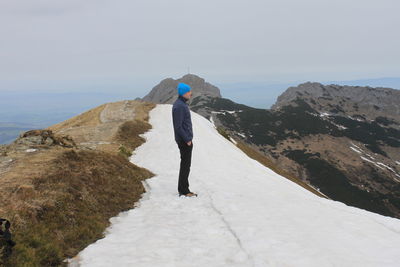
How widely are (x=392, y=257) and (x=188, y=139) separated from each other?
24.9 ft

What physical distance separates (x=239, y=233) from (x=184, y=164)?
4.54 metres

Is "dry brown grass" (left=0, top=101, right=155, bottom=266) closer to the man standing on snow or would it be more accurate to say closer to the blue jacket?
the man standing on snow

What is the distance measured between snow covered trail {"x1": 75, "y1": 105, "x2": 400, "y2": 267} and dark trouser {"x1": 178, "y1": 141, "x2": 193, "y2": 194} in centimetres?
53

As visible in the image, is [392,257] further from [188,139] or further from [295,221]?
[188,139]

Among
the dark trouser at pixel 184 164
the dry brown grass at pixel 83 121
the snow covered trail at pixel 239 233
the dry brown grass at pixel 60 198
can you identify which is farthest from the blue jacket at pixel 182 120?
the dry brown grass at pixel 83 121

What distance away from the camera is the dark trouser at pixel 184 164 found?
1206cm

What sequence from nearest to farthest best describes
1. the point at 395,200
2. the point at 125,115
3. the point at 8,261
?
the point at 8,261
the point at 125,115
the point at 395,200

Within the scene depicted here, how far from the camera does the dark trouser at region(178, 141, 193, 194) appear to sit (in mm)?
12062

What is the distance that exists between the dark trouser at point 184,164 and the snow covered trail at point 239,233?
0.53m

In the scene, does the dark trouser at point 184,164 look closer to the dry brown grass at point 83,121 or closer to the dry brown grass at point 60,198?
the dry brown grass at point 60,198

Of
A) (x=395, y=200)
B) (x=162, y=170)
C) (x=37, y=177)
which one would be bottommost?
(x=395, y=200)

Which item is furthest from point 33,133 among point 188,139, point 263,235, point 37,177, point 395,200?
point 395,200

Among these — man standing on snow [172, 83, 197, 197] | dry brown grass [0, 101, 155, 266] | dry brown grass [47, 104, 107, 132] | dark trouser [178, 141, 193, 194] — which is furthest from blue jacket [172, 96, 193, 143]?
dry brown grass [47, 104, 107, 132]

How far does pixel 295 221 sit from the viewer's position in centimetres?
970
